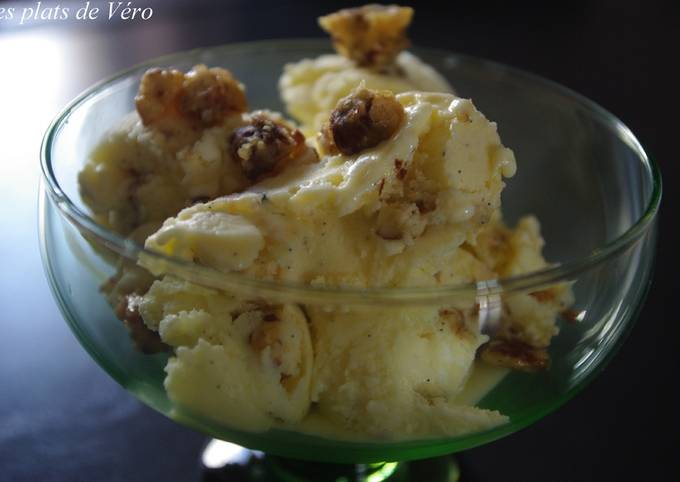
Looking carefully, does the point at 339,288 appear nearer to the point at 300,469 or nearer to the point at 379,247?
the point at 379,247

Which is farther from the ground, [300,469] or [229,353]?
[229,353]

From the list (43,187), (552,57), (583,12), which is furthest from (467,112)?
(583,12)

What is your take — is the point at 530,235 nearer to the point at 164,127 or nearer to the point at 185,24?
the point at 164,127

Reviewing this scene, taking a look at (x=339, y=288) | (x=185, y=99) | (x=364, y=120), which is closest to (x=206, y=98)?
(x=185, y=99)

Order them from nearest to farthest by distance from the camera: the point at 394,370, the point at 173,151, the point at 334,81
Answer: the point at 394,370 → the point at 173,151 → the point at 334,81

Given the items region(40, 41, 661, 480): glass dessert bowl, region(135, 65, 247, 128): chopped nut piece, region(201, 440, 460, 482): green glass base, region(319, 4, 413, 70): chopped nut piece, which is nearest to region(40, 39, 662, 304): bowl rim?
region(40, 41, 661, 480): glass dessert bowl

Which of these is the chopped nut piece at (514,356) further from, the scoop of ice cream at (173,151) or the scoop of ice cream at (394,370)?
the scoop of ice cream at (173,151)
